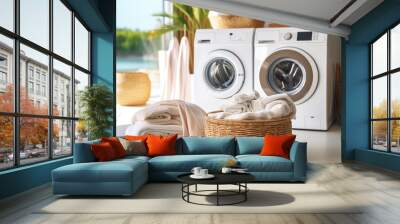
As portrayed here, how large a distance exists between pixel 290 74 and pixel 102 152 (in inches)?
178

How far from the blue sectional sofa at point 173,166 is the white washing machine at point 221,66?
9.64ft

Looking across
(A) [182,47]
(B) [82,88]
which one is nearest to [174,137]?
(B) [82,88]

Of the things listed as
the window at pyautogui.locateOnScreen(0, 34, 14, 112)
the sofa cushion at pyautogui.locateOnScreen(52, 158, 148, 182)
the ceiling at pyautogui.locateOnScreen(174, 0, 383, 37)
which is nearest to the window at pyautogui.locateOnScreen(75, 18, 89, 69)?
the ceiling at pyautogui.locateOnScreen(174, 0, 383, 37)

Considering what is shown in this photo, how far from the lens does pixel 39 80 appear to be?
4871mm

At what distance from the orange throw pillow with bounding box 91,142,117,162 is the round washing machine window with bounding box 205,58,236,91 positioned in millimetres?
4006

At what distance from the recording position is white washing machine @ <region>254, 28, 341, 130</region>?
314 inches

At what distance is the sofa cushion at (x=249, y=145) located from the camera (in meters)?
5.34

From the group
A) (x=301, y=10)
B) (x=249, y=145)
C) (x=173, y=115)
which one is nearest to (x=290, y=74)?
(x=301, y=10)

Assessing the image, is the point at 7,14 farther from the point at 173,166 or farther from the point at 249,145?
the point at 249,145

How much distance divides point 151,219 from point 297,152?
7.27 ft

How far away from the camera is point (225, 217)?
3133 mm

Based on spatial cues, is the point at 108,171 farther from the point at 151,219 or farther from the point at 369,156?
the point at 369,156

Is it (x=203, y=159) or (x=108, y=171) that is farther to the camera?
(x=203, y=159)

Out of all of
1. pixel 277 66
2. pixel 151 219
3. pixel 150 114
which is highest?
pixel 277 66
